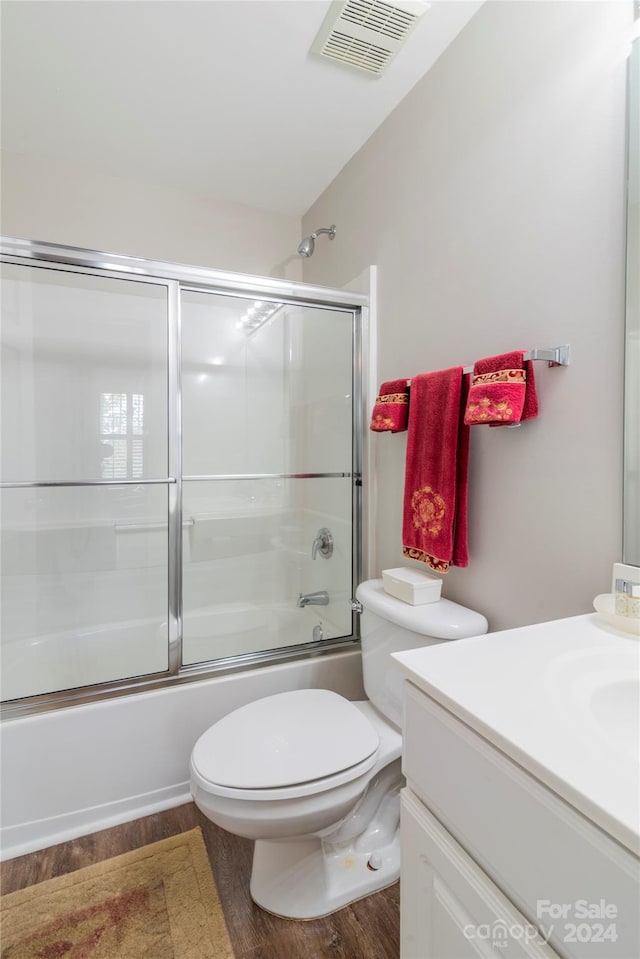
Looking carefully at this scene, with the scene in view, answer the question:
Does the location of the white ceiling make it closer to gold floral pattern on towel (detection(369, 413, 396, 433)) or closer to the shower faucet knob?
gold floral pattern on towel (detection(369, 413, 396, 433))

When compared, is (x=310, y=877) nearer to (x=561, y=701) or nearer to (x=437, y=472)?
(x=561, y=701)

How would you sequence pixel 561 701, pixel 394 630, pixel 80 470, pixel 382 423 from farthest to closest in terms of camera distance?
pixel 80 470
pixel 382 423
pixel 394 630
pixel 561 701

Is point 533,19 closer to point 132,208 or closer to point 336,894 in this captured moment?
point 132,208

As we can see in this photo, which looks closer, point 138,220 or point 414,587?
point 414,587

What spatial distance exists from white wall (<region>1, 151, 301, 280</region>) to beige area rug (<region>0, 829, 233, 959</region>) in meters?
2.14

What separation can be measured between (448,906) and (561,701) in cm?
32

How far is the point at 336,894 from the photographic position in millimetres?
1219

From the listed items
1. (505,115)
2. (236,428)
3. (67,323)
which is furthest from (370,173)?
(67,323)

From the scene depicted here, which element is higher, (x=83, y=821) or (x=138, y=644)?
(x=138, y=644)

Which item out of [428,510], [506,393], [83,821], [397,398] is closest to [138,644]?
[83,821]

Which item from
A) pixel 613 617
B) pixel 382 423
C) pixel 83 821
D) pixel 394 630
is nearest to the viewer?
pixel 613 617

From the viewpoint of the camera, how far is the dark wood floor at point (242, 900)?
43.7 inches

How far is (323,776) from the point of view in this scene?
3.56 ft

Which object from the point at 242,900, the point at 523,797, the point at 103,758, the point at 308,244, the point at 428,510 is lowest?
the point at 242,900
